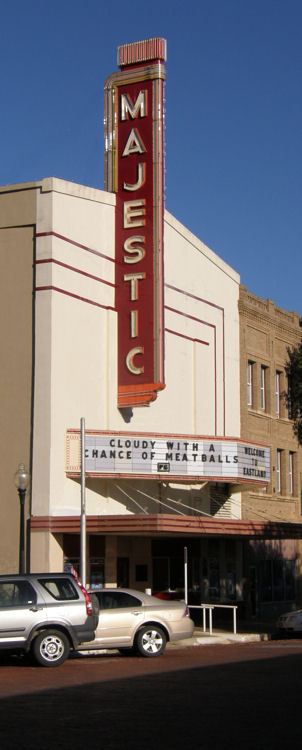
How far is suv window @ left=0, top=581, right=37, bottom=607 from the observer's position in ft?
65.4

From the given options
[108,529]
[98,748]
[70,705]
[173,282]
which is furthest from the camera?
[173,282]

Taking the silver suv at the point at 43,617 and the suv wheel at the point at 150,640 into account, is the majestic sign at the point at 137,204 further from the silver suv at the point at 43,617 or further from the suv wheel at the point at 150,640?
the silver suv at the point at 43,617

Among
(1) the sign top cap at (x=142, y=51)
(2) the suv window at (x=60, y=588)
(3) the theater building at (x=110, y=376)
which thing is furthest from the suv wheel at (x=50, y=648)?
(1) the sign top cap at (x=142, y=51)

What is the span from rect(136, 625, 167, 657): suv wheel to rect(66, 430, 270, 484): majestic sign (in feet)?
26.8

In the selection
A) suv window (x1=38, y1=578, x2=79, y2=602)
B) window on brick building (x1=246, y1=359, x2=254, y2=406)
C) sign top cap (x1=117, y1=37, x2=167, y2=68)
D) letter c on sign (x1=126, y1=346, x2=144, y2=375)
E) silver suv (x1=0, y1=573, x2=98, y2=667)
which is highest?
sign top cap (x1=117, y1=37, x2=167, y2=68)

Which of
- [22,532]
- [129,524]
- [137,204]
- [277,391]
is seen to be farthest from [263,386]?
[22,532]

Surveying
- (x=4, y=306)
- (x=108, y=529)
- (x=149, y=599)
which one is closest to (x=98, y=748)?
(x=149, y=599)

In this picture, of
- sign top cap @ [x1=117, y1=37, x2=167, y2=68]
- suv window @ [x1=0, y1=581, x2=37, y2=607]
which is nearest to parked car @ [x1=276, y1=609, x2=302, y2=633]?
suv window @ [x1=0, y1=581, x2=37, y2=607]

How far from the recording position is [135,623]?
2198cm

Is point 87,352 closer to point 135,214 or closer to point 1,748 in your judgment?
point 135,214

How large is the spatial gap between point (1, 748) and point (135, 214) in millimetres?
22559

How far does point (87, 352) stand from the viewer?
3102cm

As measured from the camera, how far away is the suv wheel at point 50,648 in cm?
1984

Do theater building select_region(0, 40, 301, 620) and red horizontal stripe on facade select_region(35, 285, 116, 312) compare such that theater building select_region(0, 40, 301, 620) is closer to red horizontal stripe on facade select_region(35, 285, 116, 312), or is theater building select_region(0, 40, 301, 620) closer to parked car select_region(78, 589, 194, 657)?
red horizontal stripe on facade select_region(35, 285, 116, 312)
